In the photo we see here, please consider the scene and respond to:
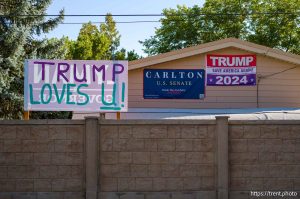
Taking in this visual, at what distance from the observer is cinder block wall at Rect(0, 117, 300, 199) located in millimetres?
10398

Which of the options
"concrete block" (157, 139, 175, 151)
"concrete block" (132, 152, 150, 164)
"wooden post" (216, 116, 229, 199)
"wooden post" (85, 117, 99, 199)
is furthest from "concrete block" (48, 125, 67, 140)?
"wooden post" (216, 116, 229, 199)

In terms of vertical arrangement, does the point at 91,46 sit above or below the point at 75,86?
above

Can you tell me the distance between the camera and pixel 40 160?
10422 mm

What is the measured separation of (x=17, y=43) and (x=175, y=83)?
675 cm

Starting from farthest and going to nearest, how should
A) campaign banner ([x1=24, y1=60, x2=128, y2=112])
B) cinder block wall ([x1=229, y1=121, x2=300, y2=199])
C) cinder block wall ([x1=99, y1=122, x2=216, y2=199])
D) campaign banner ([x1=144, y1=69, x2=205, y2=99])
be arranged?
campaign banner ([x1=144, y1=69, x2=205, y2=99])
campaign banner ([x1=24, y1=60, x2=128, y2=112])
cinder block wall ([x1=229, y1=121, x2=300, y2=199])
cinder block wall ([x1=99, y1=122, x2=216, y2=199])

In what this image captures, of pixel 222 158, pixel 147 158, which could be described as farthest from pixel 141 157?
pixel 222 158

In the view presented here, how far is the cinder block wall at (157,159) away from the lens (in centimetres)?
1048

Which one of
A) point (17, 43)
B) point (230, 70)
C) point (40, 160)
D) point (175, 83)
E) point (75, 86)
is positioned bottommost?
point (40, 160)

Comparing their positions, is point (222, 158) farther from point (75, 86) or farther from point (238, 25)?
point (238, 25)

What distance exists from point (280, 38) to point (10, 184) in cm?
2601

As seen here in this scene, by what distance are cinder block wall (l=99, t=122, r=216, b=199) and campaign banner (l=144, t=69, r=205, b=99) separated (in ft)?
15.1

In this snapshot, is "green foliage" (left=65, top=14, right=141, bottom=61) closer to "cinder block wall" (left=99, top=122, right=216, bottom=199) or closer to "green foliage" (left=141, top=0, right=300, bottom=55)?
"green foliage" (left=141, top=0, right=300, bottom=55)

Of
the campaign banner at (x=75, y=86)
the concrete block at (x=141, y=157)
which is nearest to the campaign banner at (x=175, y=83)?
the campaign banner at (x=75, y=86)

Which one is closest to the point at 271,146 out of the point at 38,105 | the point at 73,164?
the point at 73,164
